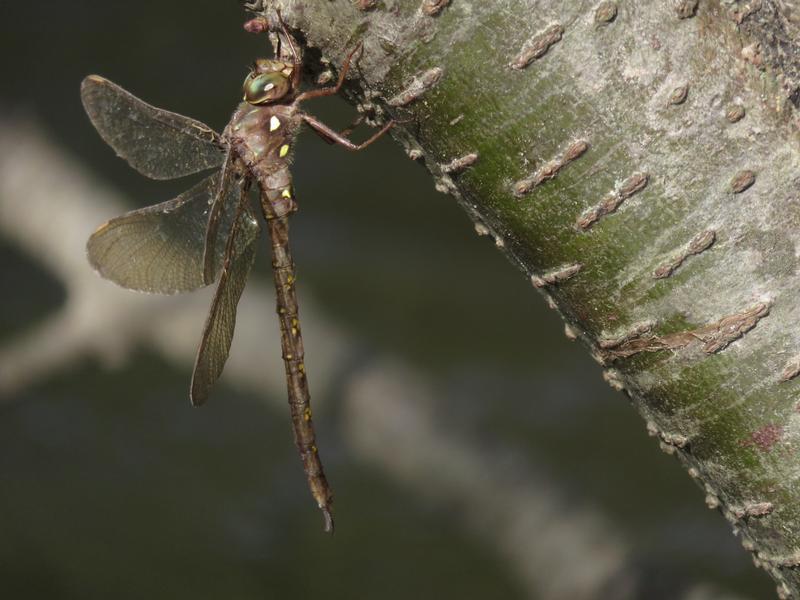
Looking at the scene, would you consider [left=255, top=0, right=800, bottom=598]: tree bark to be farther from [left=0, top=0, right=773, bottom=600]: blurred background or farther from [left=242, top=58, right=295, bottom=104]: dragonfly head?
[left=0, top=0, right=773, bottom=600]: blurred background

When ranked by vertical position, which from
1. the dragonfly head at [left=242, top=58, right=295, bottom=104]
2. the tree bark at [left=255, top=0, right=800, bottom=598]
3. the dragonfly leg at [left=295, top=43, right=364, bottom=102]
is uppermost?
the dragonfly head at [left=242, top=58, right=295, bottom=104]

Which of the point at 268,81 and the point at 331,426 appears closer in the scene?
the point at 268,81

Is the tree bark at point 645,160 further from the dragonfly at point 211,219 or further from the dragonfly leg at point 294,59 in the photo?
the dragonfly at point 211,219

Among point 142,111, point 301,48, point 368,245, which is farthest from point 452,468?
point 301,48

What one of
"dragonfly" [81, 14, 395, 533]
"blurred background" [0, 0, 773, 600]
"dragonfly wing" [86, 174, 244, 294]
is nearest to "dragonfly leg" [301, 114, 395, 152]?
"dragonfly" [81, 14, 395, 533]

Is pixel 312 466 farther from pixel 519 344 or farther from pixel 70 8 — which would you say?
pixel 70 8

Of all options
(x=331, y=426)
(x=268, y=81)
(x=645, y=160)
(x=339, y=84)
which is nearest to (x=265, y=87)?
(x=268, y=81)

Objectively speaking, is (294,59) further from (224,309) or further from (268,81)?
(224,309)

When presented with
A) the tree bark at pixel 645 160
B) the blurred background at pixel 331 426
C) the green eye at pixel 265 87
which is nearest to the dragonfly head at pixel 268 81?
the green eye at pixel 265 87
